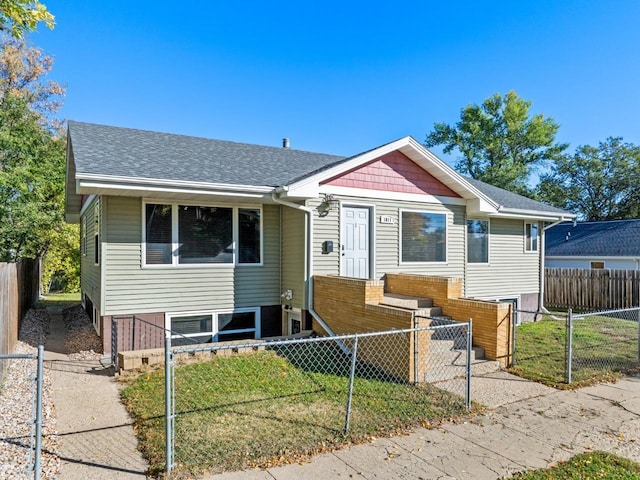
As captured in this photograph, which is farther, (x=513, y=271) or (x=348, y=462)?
(x=513, y=271)

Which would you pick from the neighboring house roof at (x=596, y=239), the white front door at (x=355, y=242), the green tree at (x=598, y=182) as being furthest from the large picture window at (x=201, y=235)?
the green tree at (x=598, y=182)

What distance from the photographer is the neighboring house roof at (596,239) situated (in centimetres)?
2158

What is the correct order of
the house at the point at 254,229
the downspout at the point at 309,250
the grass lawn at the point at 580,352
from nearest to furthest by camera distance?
the grass lawn at the point at 580,352
the house at the point at 254,229
the downspout at the point at 309,250

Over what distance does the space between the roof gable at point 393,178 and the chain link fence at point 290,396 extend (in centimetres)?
374

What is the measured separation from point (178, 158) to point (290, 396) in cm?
619

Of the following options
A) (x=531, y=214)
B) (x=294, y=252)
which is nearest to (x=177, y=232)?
(x=294, y=252)

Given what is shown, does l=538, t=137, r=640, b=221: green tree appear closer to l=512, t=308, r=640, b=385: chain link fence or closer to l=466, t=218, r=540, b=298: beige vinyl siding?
l=466, t=218, r=540, b=298: beige vinyl siding

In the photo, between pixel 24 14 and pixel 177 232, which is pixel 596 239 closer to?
pixel 177 232

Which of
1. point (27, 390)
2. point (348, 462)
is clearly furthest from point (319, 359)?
point (27, 390)

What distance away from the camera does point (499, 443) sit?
4422 mm

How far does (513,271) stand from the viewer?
12953 millimetres

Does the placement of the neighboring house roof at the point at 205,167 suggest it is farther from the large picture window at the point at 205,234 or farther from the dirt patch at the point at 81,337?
the dirt patch at the point at 81,337

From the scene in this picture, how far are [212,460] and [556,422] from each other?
4.20m

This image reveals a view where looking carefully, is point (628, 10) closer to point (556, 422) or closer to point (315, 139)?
point (556, 422)
